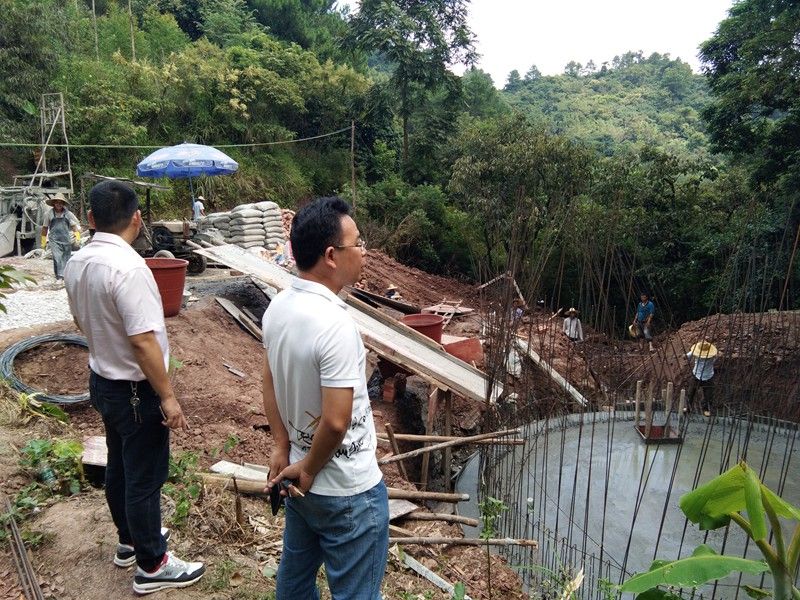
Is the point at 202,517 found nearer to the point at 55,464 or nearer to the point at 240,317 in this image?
the point at 55,464

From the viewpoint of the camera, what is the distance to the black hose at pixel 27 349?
13.3ft

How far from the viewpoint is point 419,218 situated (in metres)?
15.2

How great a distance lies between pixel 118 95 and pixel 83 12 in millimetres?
7804

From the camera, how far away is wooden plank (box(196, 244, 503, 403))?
15.6 feet

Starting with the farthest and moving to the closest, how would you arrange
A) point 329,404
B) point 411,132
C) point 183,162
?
point 411,132, point 183,162, point 329,404

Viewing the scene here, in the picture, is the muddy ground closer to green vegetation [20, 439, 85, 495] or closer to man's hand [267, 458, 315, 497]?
green vegetation [20, 439, 85, 495]

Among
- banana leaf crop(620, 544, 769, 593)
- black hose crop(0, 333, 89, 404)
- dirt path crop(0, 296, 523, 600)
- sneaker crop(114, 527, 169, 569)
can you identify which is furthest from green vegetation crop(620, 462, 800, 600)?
black hose crop(0, 333, 89, 404)

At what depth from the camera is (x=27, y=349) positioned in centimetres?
471

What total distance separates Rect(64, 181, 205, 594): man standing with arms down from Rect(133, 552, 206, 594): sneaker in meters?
0.16

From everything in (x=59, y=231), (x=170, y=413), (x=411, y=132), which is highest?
(x=411, y=132)

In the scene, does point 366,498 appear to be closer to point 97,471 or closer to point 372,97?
point 97,471

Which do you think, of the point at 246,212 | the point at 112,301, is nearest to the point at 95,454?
the point at 112,301

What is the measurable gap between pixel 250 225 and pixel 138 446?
30.7 feet

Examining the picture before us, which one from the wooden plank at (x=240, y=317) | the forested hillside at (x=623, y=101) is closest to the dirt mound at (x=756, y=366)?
the wooden plank at (x=240, y=317)
